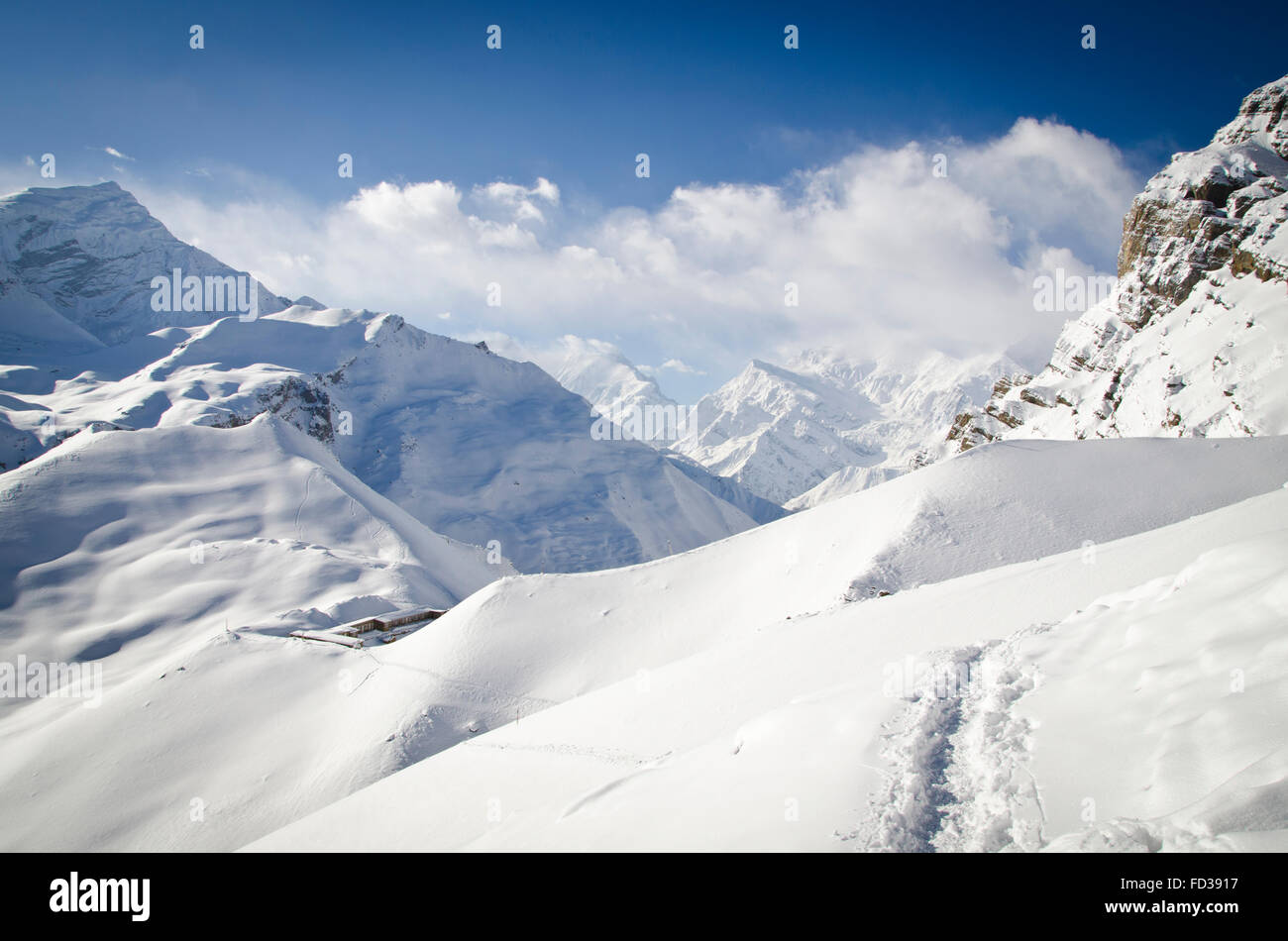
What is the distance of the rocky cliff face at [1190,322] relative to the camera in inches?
1975

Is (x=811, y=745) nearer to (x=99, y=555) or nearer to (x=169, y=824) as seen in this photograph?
(x=169, y=824)

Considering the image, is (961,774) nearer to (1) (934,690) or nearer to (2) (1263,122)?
(1) (934,690)

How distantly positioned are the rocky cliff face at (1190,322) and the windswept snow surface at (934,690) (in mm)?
34774

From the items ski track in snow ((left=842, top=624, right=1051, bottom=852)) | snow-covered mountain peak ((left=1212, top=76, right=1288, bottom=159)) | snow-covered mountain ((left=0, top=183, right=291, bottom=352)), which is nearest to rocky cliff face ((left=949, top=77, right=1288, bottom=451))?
snow-covered mountain peak ((left=1212, top=76, right=1288, bottom=159))

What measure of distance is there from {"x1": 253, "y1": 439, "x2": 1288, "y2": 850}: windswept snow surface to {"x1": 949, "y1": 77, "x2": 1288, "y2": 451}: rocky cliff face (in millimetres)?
34774

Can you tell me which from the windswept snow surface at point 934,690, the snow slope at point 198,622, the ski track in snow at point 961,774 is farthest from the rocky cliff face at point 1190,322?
the snow slope at point 198,622

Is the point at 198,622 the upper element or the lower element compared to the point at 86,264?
lower

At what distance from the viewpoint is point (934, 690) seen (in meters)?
8.41

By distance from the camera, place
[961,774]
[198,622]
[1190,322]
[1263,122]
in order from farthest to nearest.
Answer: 1. [1263,122]
2. [1190,322]
3. [198,622]
4. [961,774]

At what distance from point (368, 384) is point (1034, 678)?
6431 inches

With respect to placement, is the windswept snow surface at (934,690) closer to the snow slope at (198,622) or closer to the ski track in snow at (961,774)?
the ski track in snow at (961,774)

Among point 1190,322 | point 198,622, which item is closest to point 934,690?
point 198,622

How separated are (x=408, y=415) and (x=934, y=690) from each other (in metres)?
150

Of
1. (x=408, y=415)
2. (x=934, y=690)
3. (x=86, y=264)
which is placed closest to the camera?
(x=934, y=690)
